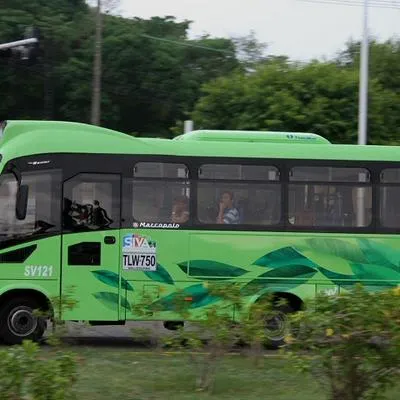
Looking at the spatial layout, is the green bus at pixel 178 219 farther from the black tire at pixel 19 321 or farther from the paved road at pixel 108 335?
the paved road at pixel 108 335

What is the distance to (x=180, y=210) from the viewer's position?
11.7 meters

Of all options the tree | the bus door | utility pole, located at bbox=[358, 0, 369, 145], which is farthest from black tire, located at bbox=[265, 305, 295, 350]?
the tree

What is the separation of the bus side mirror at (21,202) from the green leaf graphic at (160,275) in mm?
1916

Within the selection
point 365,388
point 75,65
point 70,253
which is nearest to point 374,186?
point 70,253

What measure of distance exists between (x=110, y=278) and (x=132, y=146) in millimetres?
1903

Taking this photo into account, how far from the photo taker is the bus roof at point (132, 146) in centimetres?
1141

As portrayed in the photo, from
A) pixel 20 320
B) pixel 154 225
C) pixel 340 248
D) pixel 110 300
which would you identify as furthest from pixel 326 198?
pixel 20 320

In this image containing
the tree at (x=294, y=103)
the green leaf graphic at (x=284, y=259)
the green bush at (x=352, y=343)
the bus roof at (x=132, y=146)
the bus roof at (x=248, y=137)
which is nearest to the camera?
the green bush at (x=352, y=343)

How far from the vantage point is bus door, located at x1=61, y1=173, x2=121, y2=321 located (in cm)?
1138

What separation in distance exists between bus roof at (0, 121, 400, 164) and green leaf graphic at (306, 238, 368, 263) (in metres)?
1.22

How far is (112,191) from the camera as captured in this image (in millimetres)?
11609

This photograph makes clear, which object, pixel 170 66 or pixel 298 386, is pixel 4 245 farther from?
pixel 170 66

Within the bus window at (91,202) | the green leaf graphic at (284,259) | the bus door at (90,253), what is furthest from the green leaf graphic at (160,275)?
the green leaf graphic at (284,259)

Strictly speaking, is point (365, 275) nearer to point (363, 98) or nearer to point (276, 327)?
point (276, 327)
